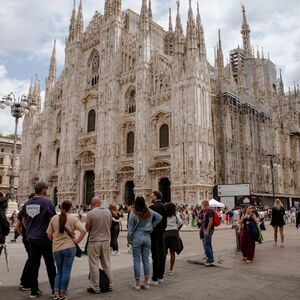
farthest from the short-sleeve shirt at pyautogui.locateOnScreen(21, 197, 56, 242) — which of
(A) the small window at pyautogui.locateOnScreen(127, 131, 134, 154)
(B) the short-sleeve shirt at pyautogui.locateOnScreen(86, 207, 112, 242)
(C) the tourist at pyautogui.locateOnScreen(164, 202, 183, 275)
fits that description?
(A) the small window at pyautogui.locateOnScreen(127, 131, 134, 154)

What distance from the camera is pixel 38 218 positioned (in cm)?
552

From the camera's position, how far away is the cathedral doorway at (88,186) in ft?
123

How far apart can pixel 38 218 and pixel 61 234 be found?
61cm

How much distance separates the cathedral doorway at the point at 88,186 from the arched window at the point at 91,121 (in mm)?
5200

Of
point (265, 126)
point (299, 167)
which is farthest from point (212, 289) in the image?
point (299, 167)

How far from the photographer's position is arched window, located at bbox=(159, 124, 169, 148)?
3156cm

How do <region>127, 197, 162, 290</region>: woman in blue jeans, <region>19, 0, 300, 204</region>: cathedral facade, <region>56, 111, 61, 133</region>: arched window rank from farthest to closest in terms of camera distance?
<region>56, 111, 61, 133</region>: arched window < <region>19, 0, 300, 204</region>: cathedral facade < <region>127, 197, 162, 290</region>: woman in blue jeans

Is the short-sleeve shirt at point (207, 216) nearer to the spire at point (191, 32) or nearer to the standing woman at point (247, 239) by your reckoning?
the standing woman at point (247, 239)

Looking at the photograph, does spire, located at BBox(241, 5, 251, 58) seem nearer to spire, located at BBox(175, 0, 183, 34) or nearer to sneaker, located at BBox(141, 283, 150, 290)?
spire, located at BBox(175, 0, 183, 34)

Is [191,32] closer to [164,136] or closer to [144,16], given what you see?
[144,16]

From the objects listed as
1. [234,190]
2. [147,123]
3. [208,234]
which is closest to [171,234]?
[208,234]

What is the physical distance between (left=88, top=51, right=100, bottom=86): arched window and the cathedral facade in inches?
5.4

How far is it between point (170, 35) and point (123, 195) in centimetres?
2226

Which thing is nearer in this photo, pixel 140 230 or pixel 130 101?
pixel 140 230
